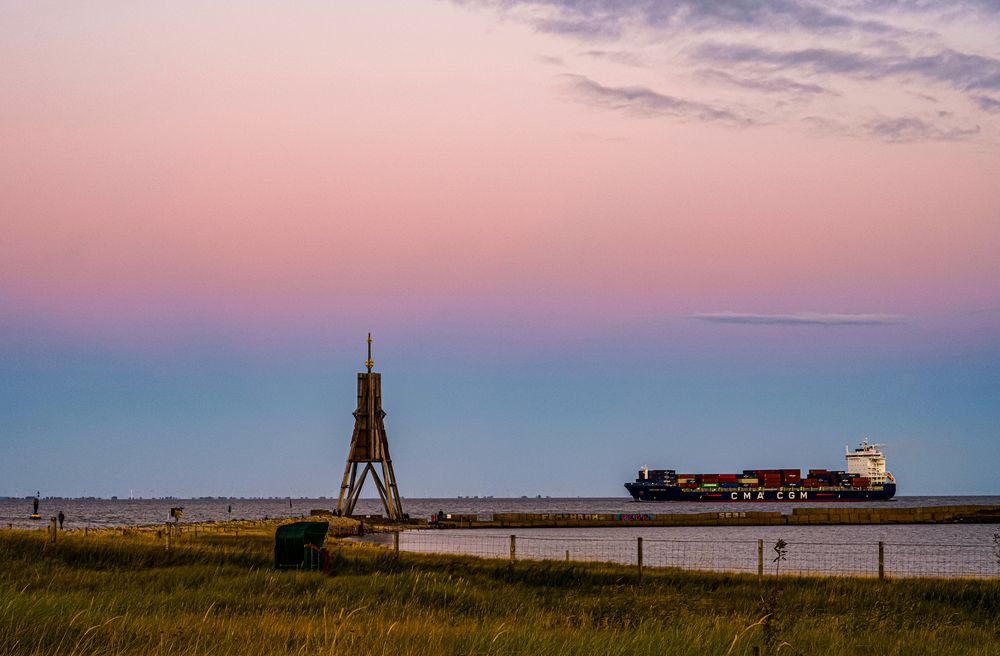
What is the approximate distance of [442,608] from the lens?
1947 cm

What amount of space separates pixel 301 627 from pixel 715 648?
5698 mm

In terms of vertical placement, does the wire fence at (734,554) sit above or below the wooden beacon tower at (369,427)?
below

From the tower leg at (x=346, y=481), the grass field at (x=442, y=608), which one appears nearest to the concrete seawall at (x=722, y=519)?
the tower leg at (x=346, y=481)

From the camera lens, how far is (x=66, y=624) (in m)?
13.4

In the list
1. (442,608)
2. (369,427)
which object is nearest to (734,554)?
(369,427)

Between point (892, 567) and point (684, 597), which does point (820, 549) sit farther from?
point (684, 597)

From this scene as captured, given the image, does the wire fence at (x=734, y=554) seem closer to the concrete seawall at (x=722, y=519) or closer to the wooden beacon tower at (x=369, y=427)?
the wooden beacon tower at (x=369, y=427)

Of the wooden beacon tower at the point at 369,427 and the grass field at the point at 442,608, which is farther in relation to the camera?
the wooden beacon tower at the point at 369,427

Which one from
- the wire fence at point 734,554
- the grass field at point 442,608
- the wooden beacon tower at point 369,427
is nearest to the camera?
the grass field at point 442,608

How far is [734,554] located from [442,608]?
40818 mm

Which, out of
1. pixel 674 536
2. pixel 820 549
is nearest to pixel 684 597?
pixel 820 549

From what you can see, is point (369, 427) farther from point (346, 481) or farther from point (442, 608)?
point (442, 608)

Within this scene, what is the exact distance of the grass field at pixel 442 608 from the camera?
1271 centimetres

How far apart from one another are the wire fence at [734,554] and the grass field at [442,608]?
49.0 feet
